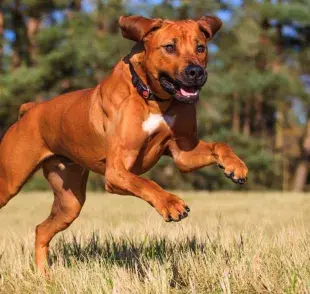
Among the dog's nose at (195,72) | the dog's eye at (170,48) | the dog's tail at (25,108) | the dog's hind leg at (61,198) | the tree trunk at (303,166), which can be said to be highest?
the dog's eye at (170,48)

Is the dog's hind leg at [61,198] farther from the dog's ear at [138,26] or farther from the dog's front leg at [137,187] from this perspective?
the dog's ear at [138,26]

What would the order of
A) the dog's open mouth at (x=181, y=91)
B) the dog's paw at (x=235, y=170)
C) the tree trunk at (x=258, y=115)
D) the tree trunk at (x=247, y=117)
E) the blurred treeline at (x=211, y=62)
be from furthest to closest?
the tree trunk at (x=247, y=117) → the tree trunk at (x=258, y=115) → the blurred treeline at (x=211, y=62) → the dog's open mouth at (x=181, y=91) → the dog's paw at (x=235, y=170)

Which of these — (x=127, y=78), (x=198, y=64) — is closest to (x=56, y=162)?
(x=127, y=78)

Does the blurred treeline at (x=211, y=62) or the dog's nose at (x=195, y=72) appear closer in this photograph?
the dog's nose at (x=195, y=72)

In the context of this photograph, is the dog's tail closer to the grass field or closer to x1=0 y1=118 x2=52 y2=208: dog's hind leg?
x1=0 y1=118 x2=52 y2=208: dog's hind leg

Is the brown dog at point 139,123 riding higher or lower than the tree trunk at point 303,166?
higher

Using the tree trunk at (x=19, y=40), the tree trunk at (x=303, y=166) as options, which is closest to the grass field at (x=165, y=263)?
the tree trunk at (x=19, y=40)

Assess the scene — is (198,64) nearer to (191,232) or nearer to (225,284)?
(225,284)

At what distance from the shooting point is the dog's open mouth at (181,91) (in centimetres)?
487

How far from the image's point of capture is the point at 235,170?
15.0 feet

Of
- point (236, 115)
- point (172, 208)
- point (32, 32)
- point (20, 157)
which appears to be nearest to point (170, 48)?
point (172, 208)

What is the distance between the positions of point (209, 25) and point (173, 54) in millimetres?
639

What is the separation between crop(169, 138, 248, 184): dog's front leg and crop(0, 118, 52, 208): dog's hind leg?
1.43 meters

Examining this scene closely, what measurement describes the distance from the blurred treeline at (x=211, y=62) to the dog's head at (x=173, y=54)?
20.4m
